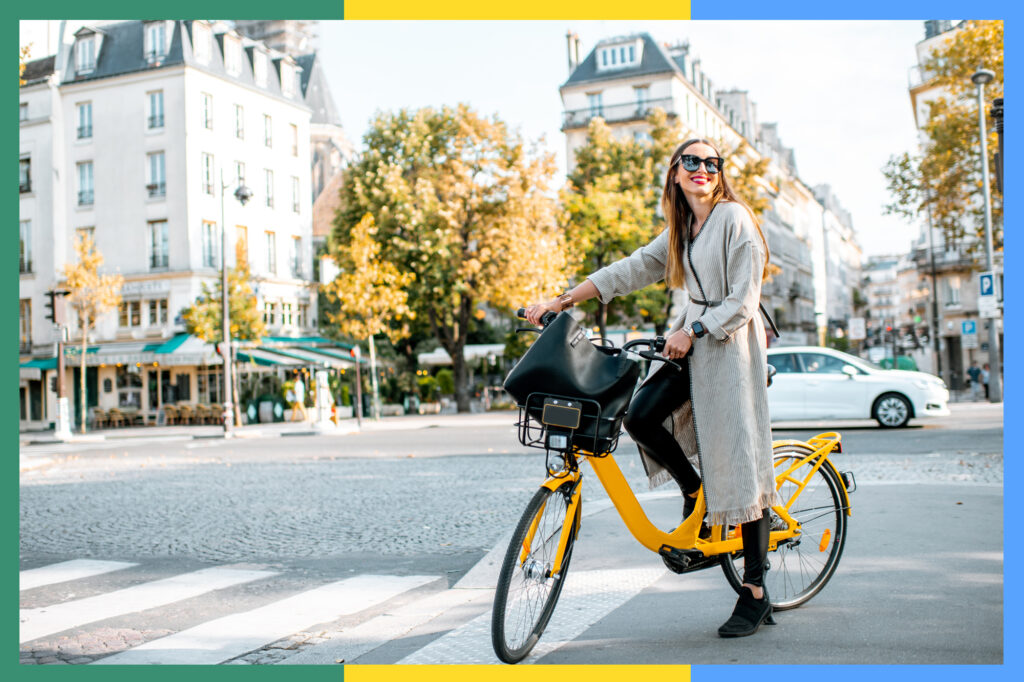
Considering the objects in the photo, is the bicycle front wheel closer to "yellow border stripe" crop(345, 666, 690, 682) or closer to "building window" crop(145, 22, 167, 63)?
"yellow border stripe" crop(345, 666, 690, 682)

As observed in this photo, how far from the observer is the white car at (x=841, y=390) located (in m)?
15.4

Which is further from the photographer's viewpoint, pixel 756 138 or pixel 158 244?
pixel 158 244

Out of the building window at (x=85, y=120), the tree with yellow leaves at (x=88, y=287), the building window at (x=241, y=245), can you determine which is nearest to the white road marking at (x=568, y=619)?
the building window at (x=241, y=245)

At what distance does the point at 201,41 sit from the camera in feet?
16.2

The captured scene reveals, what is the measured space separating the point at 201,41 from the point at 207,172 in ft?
3.39

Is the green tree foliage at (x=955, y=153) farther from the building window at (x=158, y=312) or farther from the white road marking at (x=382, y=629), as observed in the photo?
the building window at (x=158, y=312)

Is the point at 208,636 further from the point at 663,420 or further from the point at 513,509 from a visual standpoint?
the point at 513,509

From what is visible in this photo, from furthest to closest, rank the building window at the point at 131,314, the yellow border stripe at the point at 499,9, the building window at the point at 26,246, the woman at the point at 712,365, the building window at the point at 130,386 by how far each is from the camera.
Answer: the building window at the point at 130,386 < the building window at the point at 131,314 < the building window at the point at 26,246 < the yellow border stripe at the point at 499,9 < the woman at the point at 712,365

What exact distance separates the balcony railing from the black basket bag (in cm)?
277

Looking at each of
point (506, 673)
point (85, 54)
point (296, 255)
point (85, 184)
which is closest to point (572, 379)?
point (506, 673)

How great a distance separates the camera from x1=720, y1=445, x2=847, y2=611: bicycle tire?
391cm

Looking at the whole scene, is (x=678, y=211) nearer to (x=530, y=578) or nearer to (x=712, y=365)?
(x=712, y=365)

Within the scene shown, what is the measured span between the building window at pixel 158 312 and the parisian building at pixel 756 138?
3257 millimetres

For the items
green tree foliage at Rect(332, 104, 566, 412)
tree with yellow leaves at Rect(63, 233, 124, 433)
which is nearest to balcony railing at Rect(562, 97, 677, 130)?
tree with yellow leaves at Rect(63, 233, 124, 433)
